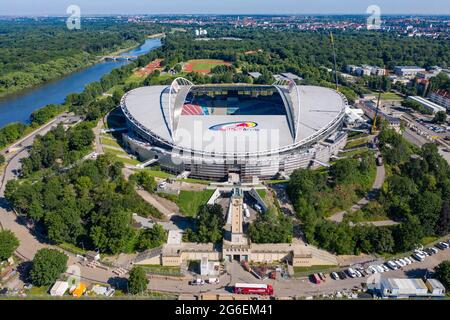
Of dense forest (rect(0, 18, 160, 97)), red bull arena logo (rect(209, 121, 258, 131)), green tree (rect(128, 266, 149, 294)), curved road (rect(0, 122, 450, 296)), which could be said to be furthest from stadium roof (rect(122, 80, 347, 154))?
dense forest (rect(0, 18, 160, 97))

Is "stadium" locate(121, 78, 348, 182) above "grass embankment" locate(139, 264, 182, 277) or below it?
above

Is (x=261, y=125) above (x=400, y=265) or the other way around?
above

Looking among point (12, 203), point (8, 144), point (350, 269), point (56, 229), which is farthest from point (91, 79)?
point (350, 269)

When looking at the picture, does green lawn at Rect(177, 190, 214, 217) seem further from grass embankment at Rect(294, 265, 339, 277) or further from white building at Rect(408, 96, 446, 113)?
white building at Rect(408, 96, 446, 113)

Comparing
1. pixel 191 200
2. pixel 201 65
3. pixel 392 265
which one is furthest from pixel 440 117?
pixel 201 65

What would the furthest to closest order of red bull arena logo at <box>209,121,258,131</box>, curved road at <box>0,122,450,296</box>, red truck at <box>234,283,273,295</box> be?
red bull arena logo at <box>209,121,258,131</box> → curved road at <box>0,122,450,296</box> → red truck at <box>234,283,273,295</box>

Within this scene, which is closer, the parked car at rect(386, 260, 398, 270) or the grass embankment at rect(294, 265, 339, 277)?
the grass embankment at rect(294, 265, 339, 277)

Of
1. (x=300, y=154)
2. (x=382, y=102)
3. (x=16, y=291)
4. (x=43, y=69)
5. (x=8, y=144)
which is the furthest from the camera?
(x=43, y=69)

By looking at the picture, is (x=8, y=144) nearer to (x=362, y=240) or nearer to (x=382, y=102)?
(x=362, y=240)
